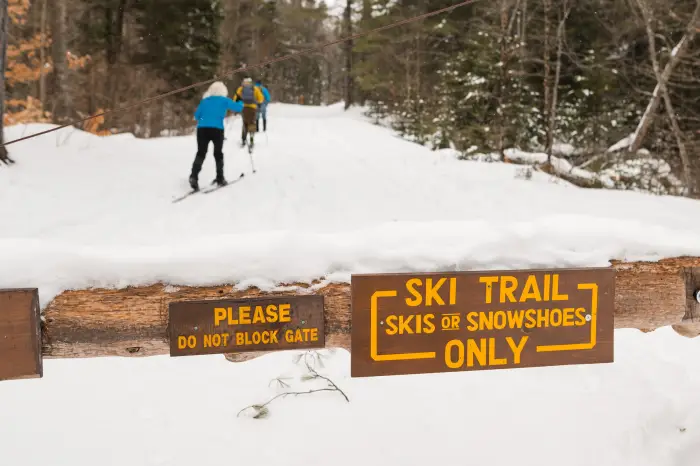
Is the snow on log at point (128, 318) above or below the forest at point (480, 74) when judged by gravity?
below

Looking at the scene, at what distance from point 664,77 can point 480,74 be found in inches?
214

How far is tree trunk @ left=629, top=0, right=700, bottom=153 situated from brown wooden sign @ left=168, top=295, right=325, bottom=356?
11.3 meters

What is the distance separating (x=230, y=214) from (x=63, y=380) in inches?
135

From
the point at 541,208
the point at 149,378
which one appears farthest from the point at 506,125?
the point at 149,378

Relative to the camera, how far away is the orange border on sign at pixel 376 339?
2.44 metres

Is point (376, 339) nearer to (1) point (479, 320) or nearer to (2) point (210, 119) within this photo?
(1) point (479, 320)

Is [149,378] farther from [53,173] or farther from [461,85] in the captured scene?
[461,85]

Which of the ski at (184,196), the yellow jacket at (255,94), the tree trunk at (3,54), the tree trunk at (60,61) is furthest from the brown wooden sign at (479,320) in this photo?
the tree trunk at (60,61)

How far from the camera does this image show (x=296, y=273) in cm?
245

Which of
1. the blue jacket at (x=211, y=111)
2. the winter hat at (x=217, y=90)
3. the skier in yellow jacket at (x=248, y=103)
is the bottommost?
the blue jacket at (x=211, y=111)

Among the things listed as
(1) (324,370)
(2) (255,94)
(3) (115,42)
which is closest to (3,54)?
(2) (255,94)

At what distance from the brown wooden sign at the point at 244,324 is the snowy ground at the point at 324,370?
0.41ft

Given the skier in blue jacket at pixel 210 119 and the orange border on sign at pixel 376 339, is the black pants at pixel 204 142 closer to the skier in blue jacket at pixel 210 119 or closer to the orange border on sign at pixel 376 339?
the skier in blue jacket at pixel 210 119

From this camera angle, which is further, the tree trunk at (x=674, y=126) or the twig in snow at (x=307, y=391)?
the tree trunk at (x=674, y=126)
